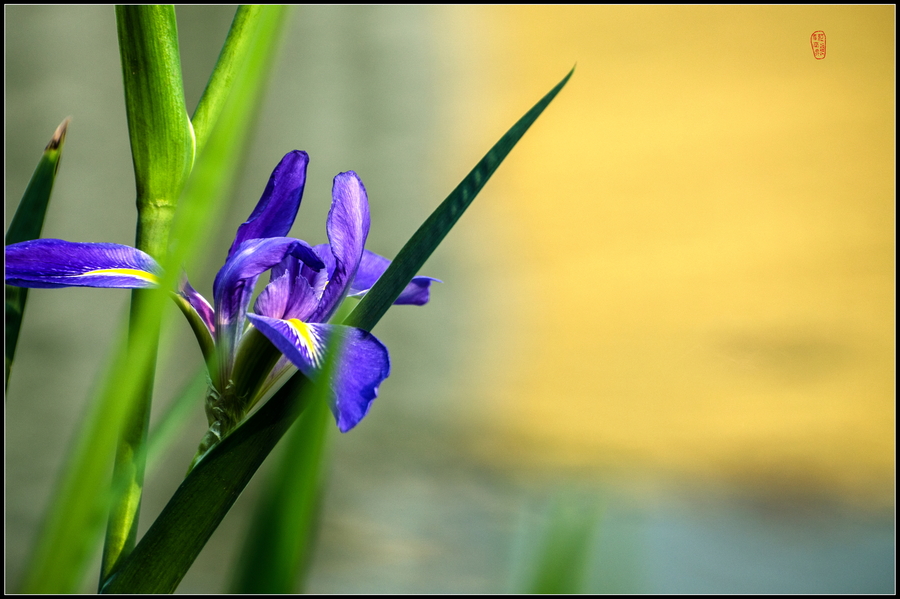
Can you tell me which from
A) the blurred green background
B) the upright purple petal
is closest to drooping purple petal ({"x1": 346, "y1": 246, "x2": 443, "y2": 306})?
the upright purple petal

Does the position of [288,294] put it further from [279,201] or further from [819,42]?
[819,42]

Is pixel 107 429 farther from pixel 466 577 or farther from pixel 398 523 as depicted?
pixel 398 523

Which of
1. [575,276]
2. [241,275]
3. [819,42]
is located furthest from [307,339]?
[575,276]

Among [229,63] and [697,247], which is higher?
[229,63]

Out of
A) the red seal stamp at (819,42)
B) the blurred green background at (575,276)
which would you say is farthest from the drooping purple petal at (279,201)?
the red seal stamp at (819,42)

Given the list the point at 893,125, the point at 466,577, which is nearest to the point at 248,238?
the point at 466,577

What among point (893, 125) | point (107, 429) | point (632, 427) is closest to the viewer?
point (107, 429)

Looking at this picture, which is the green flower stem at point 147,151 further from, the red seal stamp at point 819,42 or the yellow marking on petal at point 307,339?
the red seal stamp at point 819,42

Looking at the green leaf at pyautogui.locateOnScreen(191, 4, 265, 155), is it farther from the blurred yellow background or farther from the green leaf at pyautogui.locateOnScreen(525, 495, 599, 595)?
the blurred yellow background
